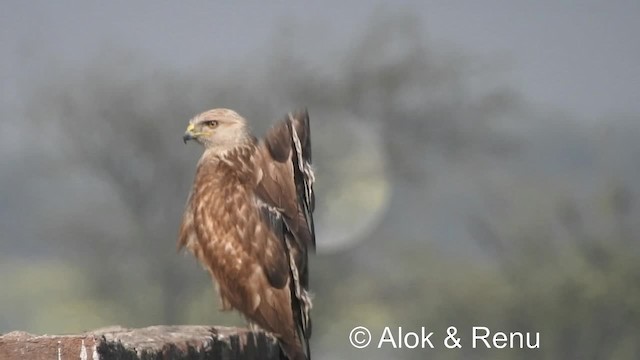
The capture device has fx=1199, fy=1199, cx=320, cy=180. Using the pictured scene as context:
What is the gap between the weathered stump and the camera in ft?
14.2

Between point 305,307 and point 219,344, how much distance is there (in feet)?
3.91

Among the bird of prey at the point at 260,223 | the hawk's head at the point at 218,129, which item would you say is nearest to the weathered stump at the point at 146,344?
the bird of prey at the point at 260,223

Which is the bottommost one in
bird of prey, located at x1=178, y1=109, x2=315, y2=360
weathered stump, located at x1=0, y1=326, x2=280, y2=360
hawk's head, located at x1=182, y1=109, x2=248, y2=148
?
weathered stump, located at x1=0, y1=326, x2=280, y2=360

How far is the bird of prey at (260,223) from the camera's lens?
249 inches

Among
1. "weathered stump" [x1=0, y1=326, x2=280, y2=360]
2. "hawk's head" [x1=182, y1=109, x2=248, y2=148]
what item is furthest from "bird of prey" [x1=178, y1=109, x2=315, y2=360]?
"weathered stump" [x1=0, y1=326, x2=280, y2=360]

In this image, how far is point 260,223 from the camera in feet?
21.2

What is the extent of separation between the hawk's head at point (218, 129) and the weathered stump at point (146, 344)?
46.3 inches

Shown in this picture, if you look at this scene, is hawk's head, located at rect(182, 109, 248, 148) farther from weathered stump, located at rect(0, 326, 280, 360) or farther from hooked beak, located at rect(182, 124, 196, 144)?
weathered stump, located at rect(0, 326, 280, 360)

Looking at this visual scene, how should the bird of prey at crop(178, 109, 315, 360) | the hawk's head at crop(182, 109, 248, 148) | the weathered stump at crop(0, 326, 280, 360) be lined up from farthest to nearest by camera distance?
the hawk's head at crop(182, 109, 248, 148) < the bird of prey at crop(178, 109, 315, 360) < the weathered stump at crop(0, 326, 280, 360)

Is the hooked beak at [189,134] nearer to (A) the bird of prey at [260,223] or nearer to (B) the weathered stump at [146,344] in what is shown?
(A) the bird of prey at [260,223]

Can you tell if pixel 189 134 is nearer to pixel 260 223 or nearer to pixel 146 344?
pixel 260 223

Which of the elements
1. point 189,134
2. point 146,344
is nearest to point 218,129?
point 189,134

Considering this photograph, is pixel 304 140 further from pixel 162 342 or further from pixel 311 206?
pixel 162 342

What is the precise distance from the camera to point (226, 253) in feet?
21.8
